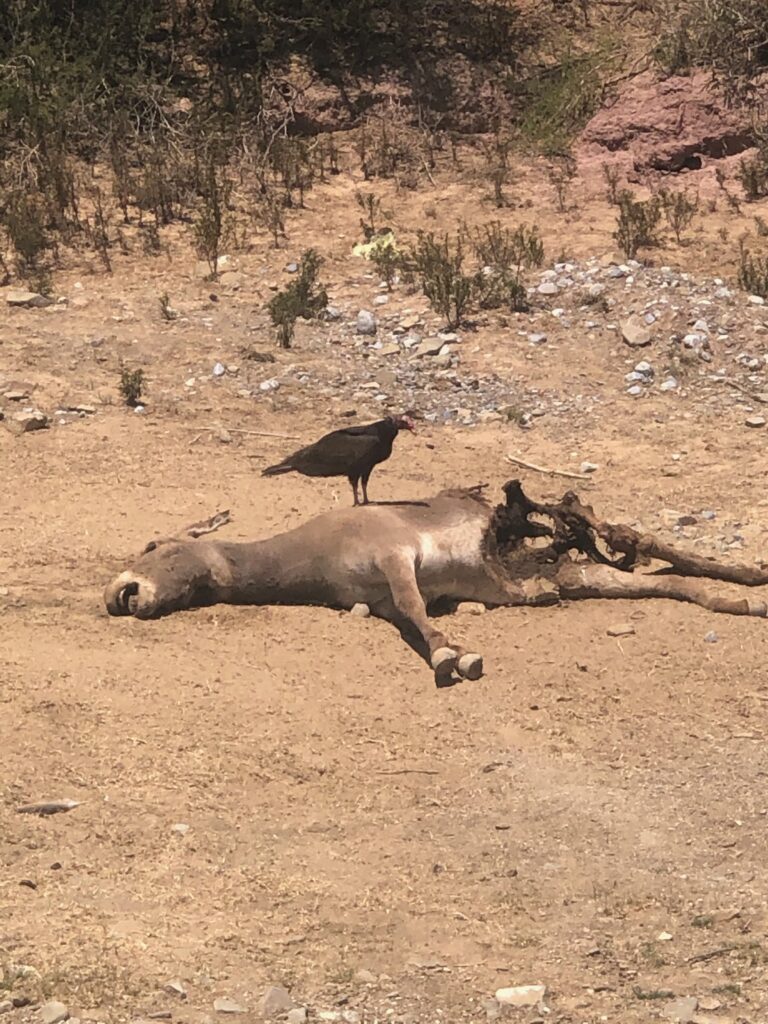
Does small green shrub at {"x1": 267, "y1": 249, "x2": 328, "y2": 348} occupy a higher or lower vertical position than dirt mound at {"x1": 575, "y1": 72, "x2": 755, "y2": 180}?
lower

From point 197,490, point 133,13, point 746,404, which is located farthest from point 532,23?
point 197,490

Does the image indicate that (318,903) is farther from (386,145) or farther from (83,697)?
(386,145)

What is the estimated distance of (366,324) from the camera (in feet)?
32.3

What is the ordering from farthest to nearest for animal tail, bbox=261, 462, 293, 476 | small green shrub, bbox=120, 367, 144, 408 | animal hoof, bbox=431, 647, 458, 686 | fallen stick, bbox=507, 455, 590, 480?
small green shrub, bbox=120, 367, 144, 408
fallen stick, bbox=507, 455, 590, 480
animal tail, bbox=261, 462, 293, 476
animal hoof, bbox=431, 647, 458, 686

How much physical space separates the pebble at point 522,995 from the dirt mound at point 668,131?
9.99 m

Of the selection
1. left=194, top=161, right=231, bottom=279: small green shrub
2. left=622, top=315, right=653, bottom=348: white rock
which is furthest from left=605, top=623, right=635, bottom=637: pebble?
left=194, top=161, right=231, bottom=279: small green shrub

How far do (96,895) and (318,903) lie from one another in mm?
642

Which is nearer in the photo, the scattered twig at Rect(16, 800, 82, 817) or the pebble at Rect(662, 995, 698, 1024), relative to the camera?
the pebble at Rect(662, 995, 698, 1024)

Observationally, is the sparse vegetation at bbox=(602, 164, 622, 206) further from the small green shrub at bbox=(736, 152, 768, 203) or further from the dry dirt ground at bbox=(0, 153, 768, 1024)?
the dry dirt ground at bbox=(0, 153, 768, 1024)

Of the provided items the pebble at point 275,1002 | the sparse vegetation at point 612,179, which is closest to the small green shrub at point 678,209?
the sparse vegetation at point 612,179

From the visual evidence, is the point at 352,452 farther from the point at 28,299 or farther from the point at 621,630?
the point at 28,299

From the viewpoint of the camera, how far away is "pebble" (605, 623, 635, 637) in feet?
19.8

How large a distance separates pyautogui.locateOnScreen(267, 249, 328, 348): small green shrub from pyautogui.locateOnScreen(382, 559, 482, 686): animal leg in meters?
3.93

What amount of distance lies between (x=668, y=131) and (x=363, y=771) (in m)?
9.23
